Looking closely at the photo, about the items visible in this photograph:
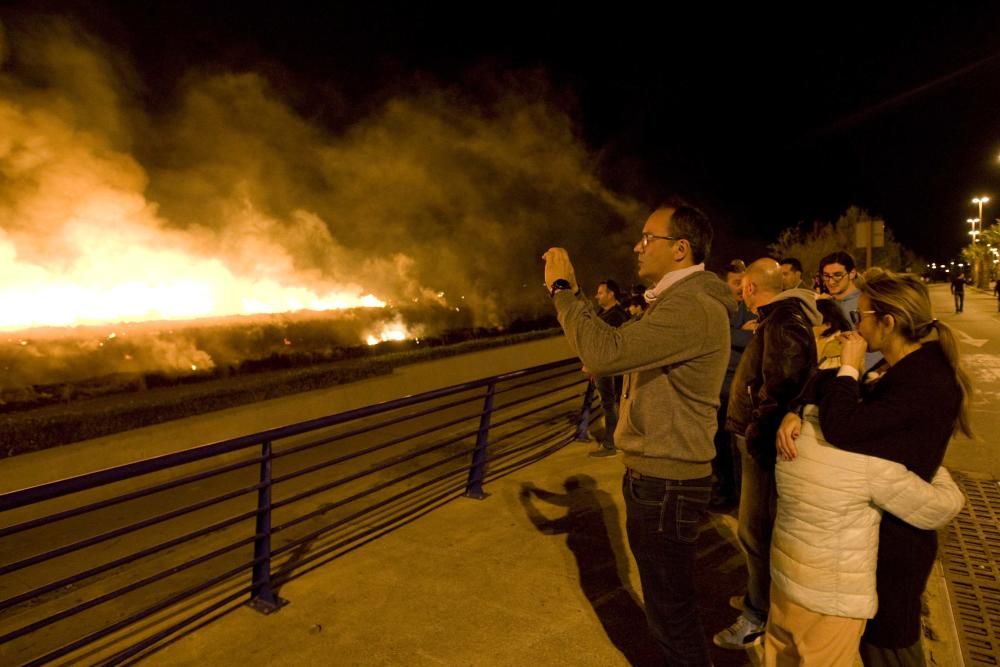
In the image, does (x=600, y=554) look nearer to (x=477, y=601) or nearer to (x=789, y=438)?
(x=477, y=601)

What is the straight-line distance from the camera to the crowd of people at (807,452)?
197cm

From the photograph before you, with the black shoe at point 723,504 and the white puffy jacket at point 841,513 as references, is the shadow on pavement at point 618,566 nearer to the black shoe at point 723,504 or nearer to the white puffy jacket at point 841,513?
the black shoe at point 723,504

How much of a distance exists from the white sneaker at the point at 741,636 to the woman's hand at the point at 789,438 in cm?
134

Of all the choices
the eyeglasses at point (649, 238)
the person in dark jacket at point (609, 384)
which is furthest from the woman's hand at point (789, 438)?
the person in dark jacket at point (609, 384)

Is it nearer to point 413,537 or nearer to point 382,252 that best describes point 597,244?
point 382,252

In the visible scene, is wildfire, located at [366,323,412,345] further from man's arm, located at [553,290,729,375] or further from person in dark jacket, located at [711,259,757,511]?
man's arm, located at [553,290,729,375]

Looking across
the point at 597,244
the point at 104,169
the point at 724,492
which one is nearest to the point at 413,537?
the point at 724,492

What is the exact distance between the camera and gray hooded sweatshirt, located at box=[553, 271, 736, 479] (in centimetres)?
200

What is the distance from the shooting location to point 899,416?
1.94m

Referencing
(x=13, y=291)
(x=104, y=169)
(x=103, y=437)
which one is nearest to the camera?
(x=103, y=437)

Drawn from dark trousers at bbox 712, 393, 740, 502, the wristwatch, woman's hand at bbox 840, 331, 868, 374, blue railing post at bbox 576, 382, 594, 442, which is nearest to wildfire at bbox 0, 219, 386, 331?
blue railing post at bbox 576, 382, 594, 442

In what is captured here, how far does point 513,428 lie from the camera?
9.11 metres

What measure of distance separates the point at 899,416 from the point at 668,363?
0.71 metres

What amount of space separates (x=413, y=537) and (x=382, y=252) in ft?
64.4
